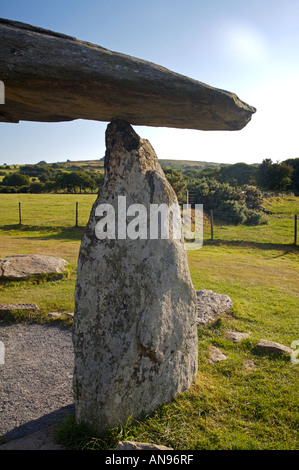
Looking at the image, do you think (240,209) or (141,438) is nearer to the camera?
(141,438)

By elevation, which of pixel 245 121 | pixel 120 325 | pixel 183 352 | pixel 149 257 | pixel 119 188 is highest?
pixel 245 121

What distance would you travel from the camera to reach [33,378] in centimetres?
552

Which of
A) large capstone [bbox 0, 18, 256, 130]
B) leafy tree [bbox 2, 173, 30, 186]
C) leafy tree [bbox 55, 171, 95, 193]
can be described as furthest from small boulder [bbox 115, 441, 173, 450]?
leafy tree [bbox 2, 173, 30, 186]

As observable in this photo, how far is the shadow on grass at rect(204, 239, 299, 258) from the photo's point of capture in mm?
16330

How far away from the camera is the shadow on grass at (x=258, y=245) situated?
643 inches

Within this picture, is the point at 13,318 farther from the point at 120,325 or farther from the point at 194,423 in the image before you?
the point at 194,423

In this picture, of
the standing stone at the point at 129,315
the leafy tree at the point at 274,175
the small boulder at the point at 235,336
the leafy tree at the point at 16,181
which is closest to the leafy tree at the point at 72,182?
the leafy tree at the point at 16,181

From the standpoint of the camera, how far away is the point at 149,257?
4266 mm

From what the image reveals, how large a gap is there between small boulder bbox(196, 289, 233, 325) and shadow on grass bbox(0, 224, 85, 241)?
1134cm

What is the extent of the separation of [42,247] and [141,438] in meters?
12.0

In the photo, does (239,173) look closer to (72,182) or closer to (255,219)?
(72,182)

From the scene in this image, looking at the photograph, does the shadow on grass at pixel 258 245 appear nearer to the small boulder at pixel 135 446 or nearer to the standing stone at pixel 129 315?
the standing stone at pixel 129 315

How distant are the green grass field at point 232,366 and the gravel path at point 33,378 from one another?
68cm
